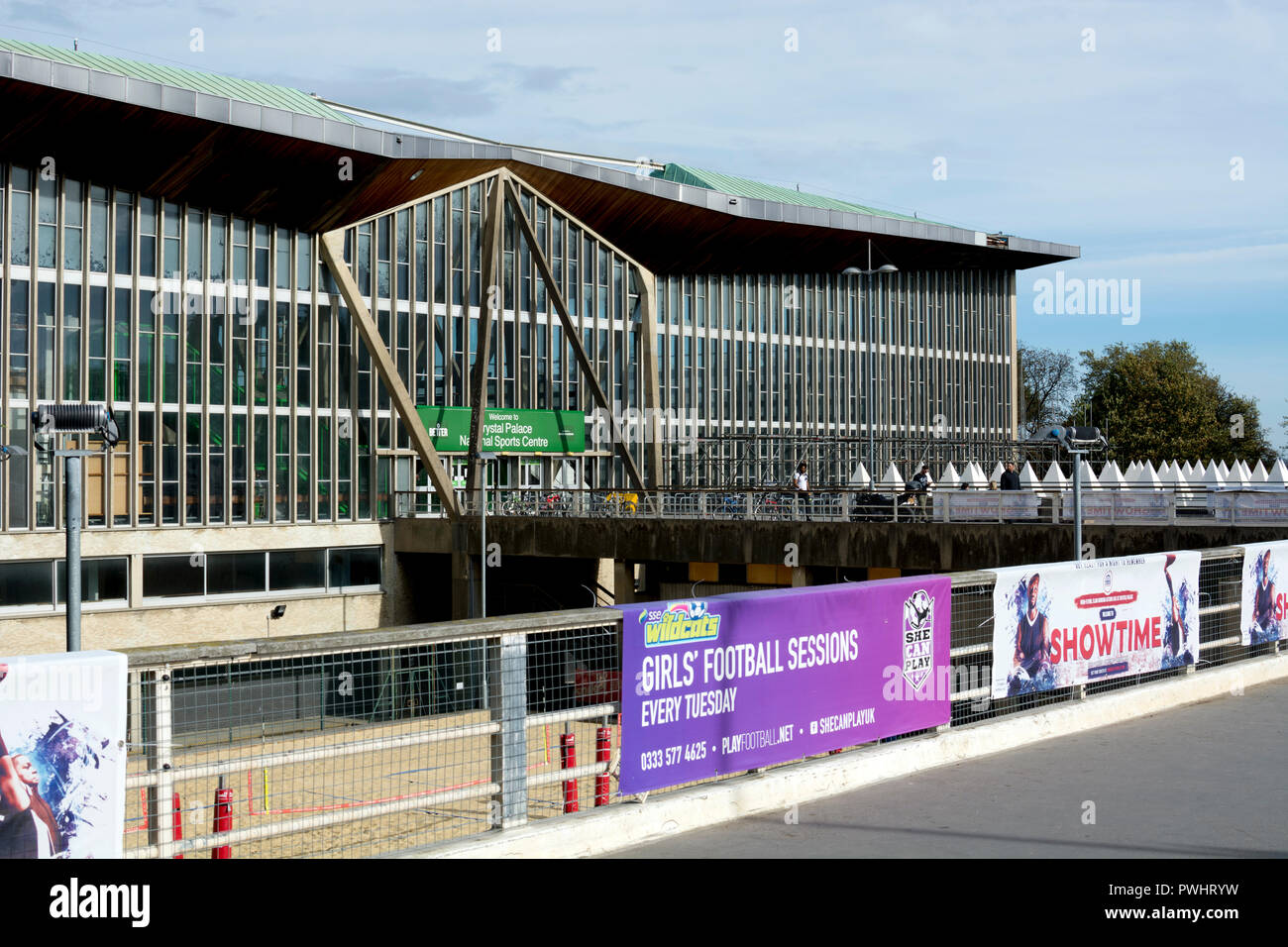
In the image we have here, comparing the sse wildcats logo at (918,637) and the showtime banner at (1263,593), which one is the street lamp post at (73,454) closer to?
the sse wildcats logo at (918,637)

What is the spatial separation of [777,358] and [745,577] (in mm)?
25073

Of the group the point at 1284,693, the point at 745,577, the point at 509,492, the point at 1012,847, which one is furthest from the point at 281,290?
the point at 1012,847

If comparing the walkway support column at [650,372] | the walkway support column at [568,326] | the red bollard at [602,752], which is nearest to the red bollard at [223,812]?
the red bollard at [602,752]

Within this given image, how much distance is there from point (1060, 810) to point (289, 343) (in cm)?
3822

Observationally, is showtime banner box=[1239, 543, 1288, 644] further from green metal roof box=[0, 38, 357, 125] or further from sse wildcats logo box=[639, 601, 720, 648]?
green metal roof box=[0, 38, 357, 125]

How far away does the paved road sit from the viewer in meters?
7.12

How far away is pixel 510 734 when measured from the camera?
7.23 m

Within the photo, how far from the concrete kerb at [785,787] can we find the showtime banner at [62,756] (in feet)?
5.03

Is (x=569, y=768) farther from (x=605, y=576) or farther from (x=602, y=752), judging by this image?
(x=605, y=576)

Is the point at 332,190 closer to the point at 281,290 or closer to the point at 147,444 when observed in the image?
the point at 281,290

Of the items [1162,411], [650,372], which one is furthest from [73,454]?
[1162,411]

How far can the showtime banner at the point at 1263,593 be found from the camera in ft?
48.3
